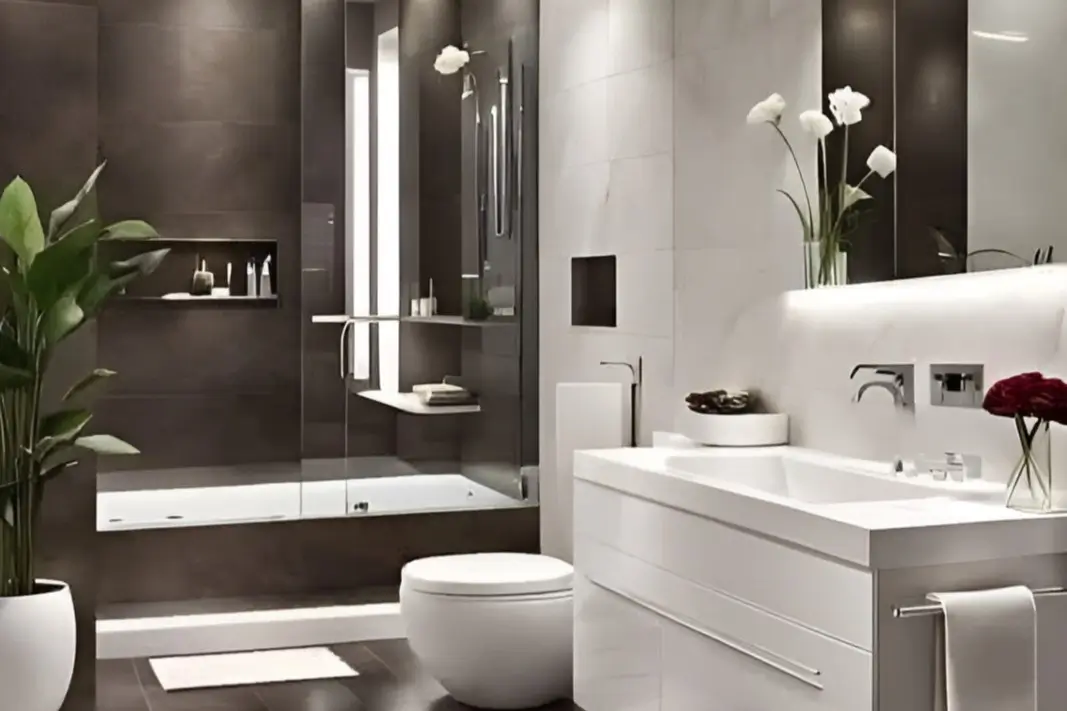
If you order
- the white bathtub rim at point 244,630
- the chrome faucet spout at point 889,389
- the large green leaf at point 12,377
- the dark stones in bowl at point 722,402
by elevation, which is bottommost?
the white bathtub rim at point 244,630

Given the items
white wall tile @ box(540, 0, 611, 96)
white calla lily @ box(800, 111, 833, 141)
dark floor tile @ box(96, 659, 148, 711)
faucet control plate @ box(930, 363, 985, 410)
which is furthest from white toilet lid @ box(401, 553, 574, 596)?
white wall tile @ box(540, 0, 611, 96)

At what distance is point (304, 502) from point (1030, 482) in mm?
3269

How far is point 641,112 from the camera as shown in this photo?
4.55 metres

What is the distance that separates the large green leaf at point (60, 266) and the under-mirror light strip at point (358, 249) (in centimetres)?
173

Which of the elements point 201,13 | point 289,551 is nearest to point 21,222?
point 289,551

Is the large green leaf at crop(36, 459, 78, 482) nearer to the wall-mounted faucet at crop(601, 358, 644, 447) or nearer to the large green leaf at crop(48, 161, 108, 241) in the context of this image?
the large green leaf at crop(48, 161, 108, 241)

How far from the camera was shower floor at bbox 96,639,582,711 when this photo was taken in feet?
13.7

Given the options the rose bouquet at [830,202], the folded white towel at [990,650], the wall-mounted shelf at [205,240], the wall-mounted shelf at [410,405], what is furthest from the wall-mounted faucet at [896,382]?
the wall-mounted shelf at [205,240]

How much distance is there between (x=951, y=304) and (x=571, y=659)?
1.67m

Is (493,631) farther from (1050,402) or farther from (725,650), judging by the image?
(1050,402)

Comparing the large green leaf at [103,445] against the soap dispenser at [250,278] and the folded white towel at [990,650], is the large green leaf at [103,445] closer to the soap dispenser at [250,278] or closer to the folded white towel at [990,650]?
the folded white towel at [990,650]

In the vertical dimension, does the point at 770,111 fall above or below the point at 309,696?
above

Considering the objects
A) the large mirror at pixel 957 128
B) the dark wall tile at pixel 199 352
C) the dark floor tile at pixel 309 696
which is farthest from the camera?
the dark wall tile at pixel 199 352

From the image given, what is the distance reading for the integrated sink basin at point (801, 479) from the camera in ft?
10.2
